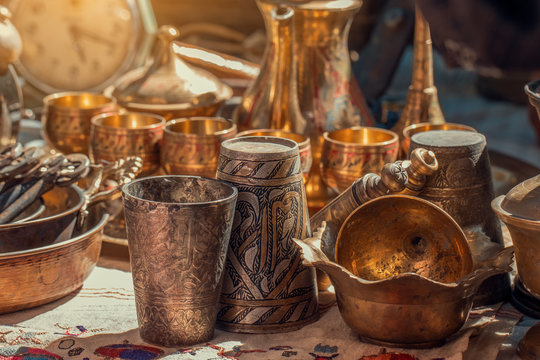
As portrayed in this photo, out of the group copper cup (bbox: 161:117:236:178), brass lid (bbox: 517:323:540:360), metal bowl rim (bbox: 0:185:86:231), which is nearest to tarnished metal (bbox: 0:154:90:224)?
metal bowl rim (bbox: 0:185:86:231)

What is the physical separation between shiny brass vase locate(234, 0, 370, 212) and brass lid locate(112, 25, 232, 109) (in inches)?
6.8

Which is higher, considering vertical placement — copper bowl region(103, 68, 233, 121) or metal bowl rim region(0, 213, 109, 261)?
copper bowl region(103, 68, 233, 121)

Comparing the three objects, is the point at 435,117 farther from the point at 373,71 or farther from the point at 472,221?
the point at 373,71

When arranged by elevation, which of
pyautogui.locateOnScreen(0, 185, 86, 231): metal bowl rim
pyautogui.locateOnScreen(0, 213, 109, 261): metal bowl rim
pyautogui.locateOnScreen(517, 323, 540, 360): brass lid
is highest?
pyautogui.locateOnScreen(0, 185, 86, 231): metal bowl rim

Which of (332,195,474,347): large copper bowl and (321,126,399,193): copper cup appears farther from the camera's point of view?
(321,126,399,193): copper cup

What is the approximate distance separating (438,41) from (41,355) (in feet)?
2.88

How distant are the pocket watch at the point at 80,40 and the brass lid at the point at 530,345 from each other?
6.45 ft

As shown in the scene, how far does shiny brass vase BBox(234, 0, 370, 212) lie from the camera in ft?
6.10

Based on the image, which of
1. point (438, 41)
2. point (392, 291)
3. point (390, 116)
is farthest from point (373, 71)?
point (438, 41)

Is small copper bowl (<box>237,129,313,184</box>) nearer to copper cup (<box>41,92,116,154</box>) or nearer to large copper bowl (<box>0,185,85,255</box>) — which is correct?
large copper bowl (<box>0,185,85,255</box>)

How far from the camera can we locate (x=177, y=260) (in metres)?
1.27

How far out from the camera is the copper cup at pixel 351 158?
5.36ft

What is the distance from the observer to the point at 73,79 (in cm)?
300

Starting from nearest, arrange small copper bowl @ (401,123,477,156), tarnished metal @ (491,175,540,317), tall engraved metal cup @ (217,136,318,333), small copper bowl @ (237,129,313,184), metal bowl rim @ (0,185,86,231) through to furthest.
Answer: tarnished metal @ (491,175,540,317)
tall engraved metal cup @ (217,136,318,333)
metal bowl rim @ (0,185,86,231)
small copper bowl @ (237,129,313,184)
small copper bowl @ (401,123,477,156)
